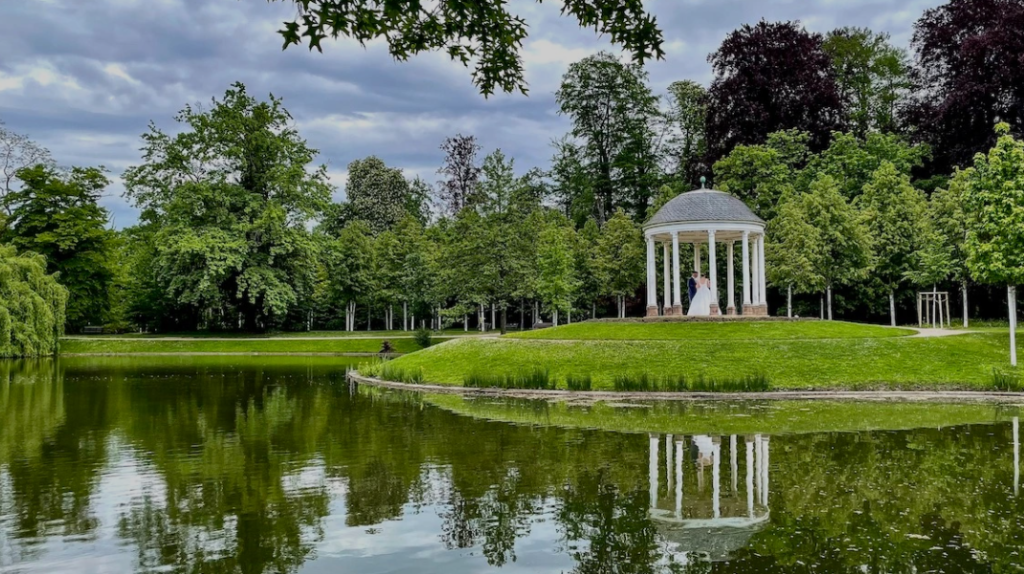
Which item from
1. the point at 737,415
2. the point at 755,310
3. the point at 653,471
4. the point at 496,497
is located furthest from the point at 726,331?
the point at 496,497

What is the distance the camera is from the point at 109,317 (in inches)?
2279

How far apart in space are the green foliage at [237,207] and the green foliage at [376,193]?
57.5ft

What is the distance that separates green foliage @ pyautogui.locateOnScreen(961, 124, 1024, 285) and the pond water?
8.94 meters

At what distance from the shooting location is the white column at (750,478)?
351 inches

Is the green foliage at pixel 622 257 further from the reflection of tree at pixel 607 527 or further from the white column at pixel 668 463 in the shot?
the reflection of tree at pixel 607 527

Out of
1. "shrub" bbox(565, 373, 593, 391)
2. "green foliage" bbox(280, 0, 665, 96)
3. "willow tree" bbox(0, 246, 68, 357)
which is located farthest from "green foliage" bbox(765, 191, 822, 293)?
"willow tree" bbox(0, 246, 68, 357)

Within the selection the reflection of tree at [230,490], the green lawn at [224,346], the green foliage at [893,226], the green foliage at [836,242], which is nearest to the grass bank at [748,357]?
the reflection of tree at [230,490]

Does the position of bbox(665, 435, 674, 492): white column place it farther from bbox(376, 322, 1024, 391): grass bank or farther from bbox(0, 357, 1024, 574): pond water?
bbox(376, 322, 1024, 391): grass bank

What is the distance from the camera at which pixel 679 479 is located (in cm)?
1042

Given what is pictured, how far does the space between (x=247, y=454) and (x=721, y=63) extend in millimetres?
47618

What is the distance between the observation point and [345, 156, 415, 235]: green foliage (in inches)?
2906

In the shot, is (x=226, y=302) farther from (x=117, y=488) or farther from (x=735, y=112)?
(x=117, y=488)

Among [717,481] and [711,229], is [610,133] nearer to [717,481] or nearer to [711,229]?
[711,229]

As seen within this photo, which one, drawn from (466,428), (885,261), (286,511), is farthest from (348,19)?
(885,261)
